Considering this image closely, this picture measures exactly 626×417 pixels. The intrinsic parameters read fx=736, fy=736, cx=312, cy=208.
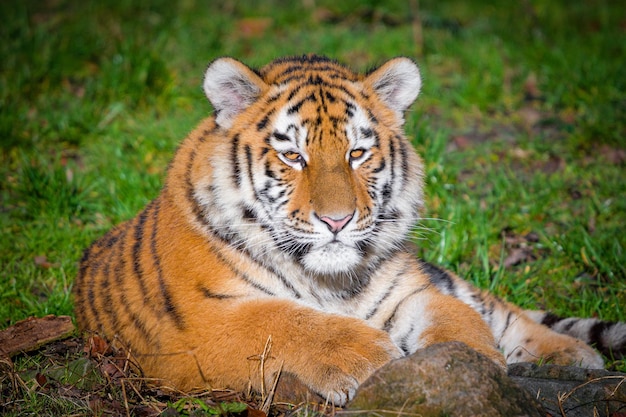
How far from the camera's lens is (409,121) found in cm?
570

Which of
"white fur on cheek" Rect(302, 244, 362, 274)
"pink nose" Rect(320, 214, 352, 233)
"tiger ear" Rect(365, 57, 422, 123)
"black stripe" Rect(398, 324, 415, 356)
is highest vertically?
"tiger ear" Rect(365, 57, 422, 123)

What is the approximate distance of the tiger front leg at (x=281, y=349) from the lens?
8.96 feet

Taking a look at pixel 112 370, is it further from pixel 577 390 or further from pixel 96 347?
pixel 577 390

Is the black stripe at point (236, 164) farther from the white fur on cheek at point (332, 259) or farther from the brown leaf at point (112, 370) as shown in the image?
the brown leaf at point (112, 370)

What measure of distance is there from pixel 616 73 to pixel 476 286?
10.9 ft

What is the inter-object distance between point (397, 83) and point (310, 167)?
0.72 meters

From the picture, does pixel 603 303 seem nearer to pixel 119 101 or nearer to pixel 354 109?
pixel 354 109

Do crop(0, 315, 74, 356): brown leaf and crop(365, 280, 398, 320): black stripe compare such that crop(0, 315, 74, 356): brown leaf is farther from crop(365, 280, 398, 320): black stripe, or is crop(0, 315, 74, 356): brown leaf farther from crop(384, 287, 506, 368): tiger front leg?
crop(384, 287, 506, 368): tiger front leg

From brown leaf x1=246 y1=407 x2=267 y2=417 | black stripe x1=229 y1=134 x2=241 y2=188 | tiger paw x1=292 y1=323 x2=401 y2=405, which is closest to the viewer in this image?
tiger paw x1=292 y1=323 x2=401 y2=405

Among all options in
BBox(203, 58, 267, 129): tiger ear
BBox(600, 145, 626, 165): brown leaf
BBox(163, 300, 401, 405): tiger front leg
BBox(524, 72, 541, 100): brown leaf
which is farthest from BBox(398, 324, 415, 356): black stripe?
BBox(524, 72, 541, 100): brown leaf

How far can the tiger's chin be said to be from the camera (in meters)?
3.16

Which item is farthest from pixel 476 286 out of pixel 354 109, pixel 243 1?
pixel 243 1

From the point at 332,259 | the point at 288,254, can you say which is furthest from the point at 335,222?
the point at 288,254

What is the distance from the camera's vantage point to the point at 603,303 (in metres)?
4.14
